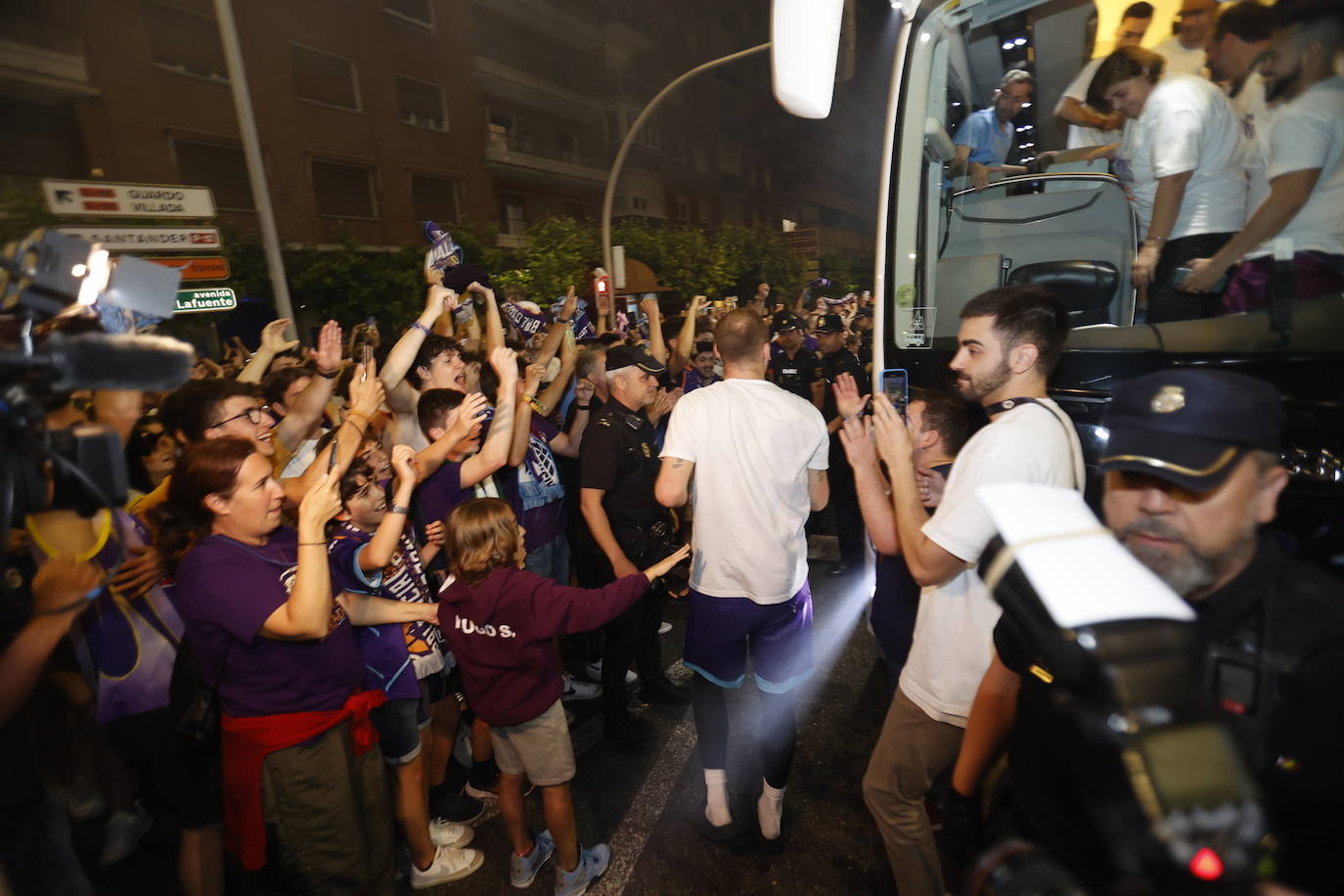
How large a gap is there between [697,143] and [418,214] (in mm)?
24392

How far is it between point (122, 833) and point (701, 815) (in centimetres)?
265

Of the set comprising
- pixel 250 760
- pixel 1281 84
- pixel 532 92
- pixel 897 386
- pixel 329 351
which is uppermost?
pixel 532 92

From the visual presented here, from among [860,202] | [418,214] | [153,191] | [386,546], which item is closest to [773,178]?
[860,202]

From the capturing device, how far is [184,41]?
17.2 meters

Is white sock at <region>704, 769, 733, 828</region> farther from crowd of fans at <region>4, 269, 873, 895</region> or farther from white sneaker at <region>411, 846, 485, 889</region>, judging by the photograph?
white sneaker at <region>411, 846, 485, 889</region>

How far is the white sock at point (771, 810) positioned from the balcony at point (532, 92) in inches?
1135

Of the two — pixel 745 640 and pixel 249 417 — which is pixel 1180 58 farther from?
pixel 249 417

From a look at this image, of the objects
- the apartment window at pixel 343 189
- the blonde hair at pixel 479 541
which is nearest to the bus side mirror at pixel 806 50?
the blonde hair at pixel 479 541

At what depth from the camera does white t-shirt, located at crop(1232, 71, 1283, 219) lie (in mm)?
2100

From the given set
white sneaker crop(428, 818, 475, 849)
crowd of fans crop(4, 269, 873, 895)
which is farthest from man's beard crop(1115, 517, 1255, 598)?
white sneaker crop(428, 818, 475, 849)

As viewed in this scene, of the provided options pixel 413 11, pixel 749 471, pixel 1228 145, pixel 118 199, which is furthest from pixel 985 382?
pixel 413 11

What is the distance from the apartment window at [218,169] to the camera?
668 inches

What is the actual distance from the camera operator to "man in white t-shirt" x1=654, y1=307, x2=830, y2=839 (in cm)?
120

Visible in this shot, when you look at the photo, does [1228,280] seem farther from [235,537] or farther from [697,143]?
[697,143]
